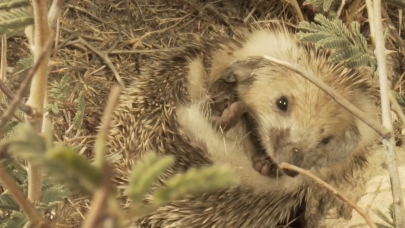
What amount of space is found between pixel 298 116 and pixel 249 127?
18.6 inches

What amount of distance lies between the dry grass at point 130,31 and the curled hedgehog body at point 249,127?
0.59 meters

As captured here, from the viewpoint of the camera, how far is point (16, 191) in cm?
109

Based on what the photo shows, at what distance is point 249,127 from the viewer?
336 cm

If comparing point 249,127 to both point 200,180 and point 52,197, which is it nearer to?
point 52,197

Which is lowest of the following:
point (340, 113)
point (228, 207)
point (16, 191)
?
point (228, 207)

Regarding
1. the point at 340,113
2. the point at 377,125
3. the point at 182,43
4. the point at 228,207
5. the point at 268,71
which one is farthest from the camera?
the point at 182,43

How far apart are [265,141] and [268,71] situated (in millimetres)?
425

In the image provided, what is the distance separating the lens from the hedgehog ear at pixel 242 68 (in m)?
3.19

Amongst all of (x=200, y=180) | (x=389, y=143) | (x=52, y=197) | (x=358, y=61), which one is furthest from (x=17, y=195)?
(x=358, y=61)

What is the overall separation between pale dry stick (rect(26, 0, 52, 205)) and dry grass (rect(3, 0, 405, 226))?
181cm

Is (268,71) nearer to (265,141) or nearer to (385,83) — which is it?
(265,141)

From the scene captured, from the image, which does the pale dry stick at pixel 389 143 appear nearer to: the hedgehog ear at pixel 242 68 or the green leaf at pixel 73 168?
the hedgehog ear at pixel 242 68

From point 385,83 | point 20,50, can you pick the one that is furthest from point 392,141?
point 20,50

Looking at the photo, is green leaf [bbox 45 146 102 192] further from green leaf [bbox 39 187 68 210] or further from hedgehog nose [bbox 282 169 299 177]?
hedgehog nose [bbox 282 169 299 177]
